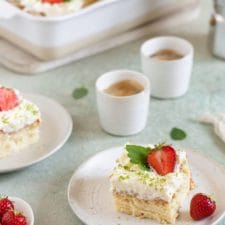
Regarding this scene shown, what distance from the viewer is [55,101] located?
6.51 ft

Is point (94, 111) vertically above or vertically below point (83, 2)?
below

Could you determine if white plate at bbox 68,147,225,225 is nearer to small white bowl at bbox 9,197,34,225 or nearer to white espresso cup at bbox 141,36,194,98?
small white bowl at bbox 9,197,34,225

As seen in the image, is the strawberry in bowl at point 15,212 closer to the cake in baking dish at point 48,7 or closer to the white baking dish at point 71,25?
the white baking dish at point 71,25

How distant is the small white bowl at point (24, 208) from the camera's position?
1494 mm

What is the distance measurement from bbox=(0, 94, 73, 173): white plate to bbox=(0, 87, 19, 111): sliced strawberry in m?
0.13

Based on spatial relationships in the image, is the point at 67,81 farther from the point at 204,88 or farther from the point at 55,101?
the point at 204,88

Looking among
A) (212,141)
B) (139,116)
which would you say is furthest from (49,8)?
(212,141)

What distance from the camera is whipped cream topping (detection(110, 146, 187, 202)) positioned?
149cm

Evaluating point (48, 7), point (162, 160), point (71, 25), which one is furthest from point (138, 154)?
point (48, 7)

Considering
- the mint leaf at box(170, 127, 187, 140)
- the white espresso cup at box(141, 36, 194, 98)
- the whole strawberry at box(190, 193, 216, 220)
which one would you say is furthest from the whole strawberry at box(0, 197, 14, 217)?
the white espresso cup at box(141, 36, 194, 98)

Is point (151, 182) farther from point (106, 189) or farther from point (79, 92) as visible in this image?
point (79, 92)

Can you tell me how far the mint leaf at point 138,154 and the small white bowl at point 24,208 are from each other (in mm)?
276

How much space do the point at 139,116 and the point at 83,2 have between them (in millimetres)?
653

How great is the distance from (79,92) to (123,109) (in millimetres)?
304
